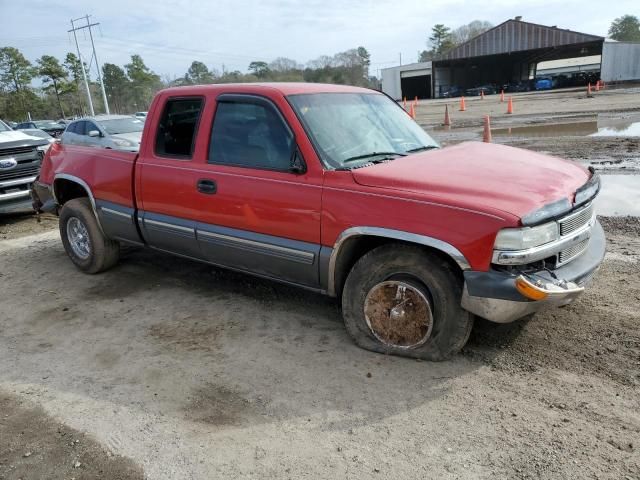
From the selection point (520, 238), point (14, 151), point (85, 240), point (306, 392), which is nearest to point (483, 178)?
point (520, 238)

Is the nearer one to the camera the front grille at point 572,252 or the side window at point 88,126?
the front grille at point 572,252

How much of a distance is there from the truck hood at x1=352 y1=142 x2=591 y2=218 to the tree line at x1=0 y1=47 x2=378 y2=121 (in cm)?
3636

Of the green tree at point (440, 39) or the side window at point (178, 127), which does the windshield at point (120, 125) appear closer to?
the side window at point (178, 127)

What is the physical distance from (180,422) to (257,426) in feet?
1.55

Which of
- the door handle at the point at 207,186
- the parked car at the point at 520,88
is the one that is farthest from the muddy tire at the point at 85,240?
the parked car at the point at 520,88

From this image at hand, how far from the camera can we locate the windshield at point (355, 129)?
372 cm

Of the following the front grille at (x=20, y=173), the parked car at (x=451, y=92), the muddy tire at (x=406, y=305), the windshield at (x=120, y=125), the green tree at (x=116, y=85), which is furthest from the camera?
the green tree at (x=116, y=85)

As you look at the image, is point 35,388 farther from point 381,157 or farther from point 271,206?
point 381,157

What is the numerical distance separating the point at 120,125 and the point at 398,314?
39.4 feet

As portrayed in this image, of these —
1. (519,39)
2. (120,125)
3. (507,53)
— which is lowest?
(120,125)

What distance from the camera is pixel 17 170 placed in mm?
8578

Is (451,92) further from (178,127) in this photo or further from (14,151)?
(178,127)

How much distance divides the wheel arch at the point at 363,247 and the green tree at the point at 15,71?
65.2 m

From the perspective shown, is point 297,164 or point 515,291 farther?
point 297,164
